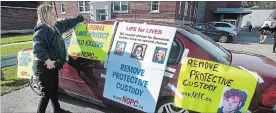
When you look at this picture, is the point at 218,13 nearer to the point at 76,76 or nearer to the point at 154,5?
the point at 154,5

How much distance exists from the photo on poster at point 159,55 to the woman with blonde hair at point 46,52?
1429 mm

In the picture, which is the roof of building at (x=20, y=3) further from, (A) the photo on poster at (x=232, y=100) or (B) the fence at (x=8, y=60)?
(A) the photo on poster at (x=232, y=100)

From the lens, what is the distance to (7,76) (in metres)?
5.45

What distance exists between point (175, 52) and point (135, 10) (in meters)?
17.3

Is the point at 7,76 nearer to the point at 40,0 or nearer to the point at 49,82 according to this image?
the point at 49,82

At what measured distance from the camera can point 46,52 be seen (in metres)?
2.88

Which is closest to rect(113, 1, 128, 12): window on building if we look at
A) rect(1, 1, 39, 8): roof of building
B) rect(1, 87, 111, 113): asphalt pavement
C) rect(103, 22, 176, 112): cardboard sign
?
rect(1, 1, 39, 8): roof of building

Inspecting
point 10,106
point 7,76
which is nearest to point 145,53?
point 10,106

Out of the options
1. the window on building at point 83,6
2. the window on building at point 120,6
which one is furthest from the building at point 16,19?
the window on building at point 120,6

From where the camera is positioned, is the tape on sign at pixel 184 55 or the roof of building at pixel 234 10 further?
the roof of building at pixel 234 10

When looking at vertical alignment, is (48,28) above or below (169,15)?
below

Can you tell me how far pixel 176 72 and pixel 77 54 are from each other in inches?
71.0

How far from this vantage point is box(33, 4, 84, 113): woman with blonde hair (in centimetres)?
285

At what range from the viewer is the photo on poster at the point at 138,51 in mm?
2996
